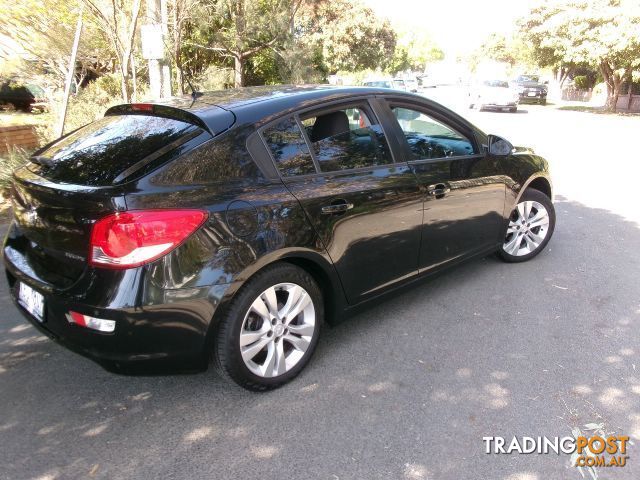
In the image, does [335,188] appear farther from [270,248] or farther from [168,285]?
[168,285]

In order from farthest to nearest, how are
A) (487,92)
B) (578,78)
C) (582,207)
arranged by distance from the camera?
(578,78)
(487,92)
(582,207)

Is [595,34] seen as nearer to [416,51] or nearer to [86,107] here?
[86,107]

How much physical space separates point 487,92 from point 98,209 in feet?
75.1

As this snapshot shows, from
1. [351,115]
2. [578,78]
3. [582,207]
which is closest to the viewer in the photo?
[351,115]

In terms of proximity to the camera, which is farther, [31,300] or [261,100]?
[261,100]

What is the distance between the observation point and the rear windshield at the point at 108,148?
2432mm

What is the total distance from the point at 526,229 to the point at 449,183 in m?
1.46

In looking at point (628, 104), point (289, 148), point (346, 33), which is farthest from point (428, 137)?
point (346, 33)

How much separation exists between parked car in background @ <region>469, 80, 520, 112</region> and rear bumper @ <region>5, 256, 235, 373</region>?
73.6 ft

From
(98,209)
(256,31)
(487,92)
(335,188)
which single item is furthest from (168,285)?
(487,92)

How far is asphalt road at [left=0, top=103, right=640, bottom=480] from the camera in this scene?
2295mm

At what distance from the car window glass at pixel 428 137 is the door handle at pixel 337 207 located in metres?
0.76

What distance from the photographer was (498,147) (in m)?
4.01

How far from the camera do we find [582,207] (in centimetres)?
660
